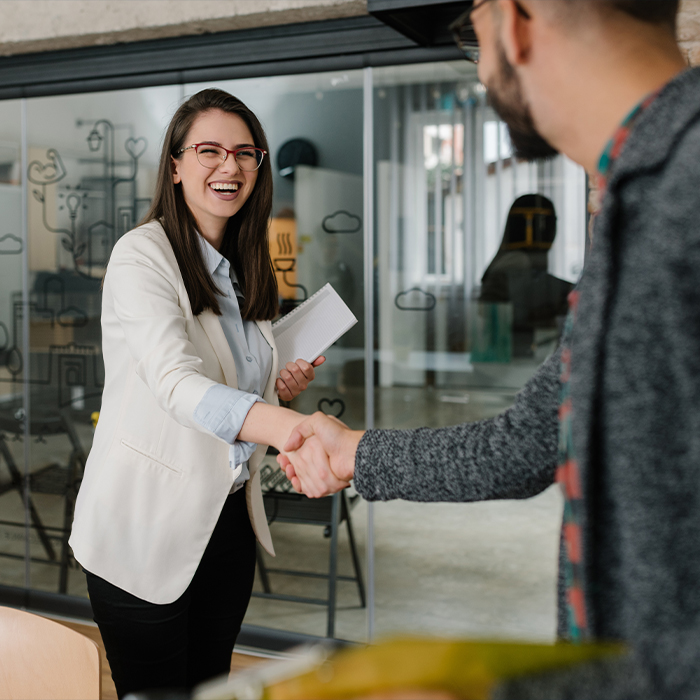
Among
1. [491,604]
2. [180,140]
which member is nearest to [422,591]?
[491,604]

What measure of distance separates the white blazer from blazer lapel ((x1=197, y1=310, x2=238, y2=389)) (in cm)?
3

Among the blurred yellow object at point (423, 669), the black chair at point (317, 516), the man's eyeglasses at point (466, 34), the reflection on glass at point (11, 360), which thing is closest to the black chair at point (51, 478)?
the reflection on glass at point (11, 360)

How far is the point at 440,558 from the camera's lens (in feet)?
9.00

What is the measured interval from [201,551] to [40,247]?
6.89 ft

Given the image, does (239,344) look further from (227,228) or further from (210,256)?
(227,228)

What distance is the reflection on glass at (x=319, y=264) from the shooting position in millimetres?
2678

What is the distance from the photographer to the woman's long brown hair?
5.14 ft

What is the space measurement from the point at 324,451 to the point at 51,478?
2.27 m

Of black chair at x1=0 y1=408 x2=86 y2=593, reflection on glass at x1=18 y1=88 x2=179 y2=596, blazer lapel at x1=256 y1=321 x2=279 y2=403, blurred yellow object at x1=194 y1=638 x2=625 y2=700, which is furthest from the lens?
black chair at x1=0 y1=408 x2=86 y2=593

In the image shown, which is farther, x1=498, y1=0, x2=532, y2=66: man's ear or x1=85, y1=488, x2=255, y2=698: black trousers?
x1=85, y1=488, x2=255, y2=698: black trousers

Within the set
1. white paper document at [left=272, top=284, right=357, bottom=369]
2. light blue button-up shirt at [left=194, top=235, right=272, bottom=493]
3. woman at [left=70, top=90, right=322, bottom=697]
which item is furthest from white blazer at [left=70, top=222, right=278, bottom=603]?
white paper document at [left=272, top=284, right=357, bottom=369]

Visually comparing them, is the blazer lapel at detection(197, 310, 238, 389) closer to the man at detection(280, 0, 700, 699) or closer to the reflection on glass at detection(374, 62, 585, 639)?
the man at detection(280, 0, 700, 699)

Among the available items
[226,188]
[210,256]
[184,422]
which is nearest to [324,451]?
[184,422]

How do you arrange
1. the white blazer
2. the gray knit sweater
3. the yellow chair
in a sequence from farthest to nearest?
the white blazer
the yellow chair
the gray knit sweater
